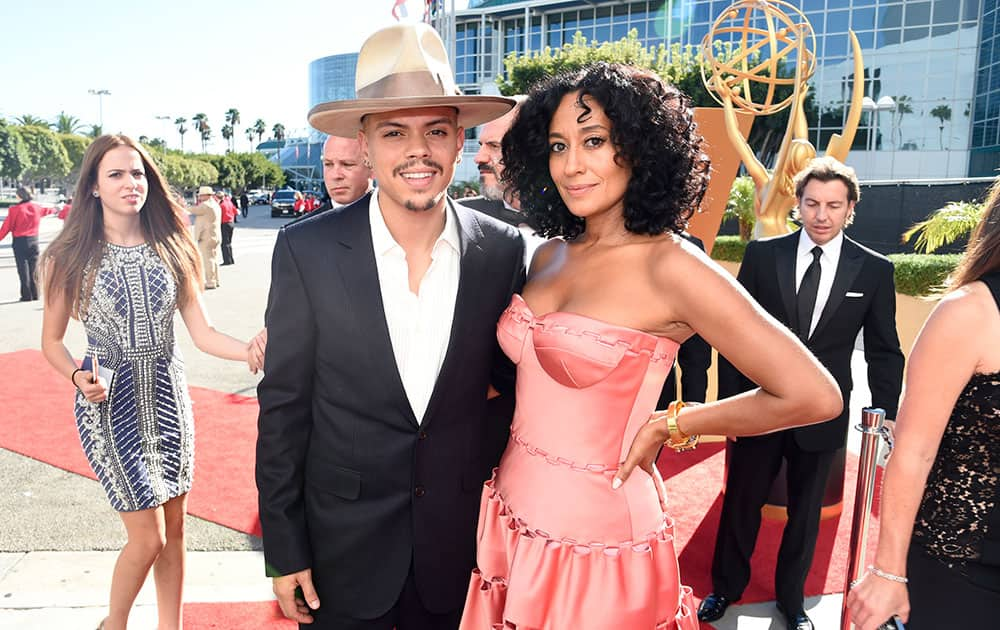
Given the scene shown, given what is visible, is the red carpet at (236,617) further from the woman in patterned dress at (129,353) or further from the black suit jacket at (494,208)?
the black suit jacket at (494,208)

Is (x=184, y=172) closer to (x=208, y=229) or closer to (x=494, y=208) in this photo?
(x=208, y=229)

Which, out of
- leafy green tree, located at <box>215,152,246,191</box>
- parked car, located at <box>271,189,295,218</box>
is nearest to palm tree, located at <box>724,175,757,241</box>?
parked car, located at <box>271,189,295,218</box>

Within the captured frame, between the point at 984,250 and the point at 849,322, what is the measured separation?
184 cm

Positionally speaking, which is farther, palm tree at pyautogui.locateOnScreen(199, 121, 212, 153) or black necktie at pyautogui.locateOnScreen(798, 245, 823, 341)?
palm tree at pyautogui.locateOnScreen(199, 121, 212, 153)

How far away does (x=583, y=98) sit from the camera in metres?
1.97

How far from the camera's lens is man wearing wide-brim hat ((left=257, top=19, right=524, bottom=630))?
2012 millimetres

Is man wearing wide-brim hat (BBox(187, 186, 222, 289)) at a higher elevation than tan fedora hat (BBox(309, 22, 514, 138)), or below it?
below

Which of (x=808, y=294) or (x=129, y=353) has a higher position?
(x=808, y=294)

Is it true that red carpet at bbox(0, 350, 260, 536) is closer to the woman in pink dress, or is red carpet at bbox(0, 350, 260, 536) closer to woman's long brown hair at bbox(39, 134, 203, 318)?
woman's long brown hair at bbox(39, 134, 203, 318)

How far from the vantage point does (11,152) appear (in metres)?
52.2

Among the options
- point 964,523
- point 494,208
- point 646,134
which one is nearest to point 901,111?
point 494,208

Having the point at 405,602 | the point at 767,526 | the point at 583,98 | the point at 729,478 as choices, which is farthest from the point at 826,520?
the point at 583,98

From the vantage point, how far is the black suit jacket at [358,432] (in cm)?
201

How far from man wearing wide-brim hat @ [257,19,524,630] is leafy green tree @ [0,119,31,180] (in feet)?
200
